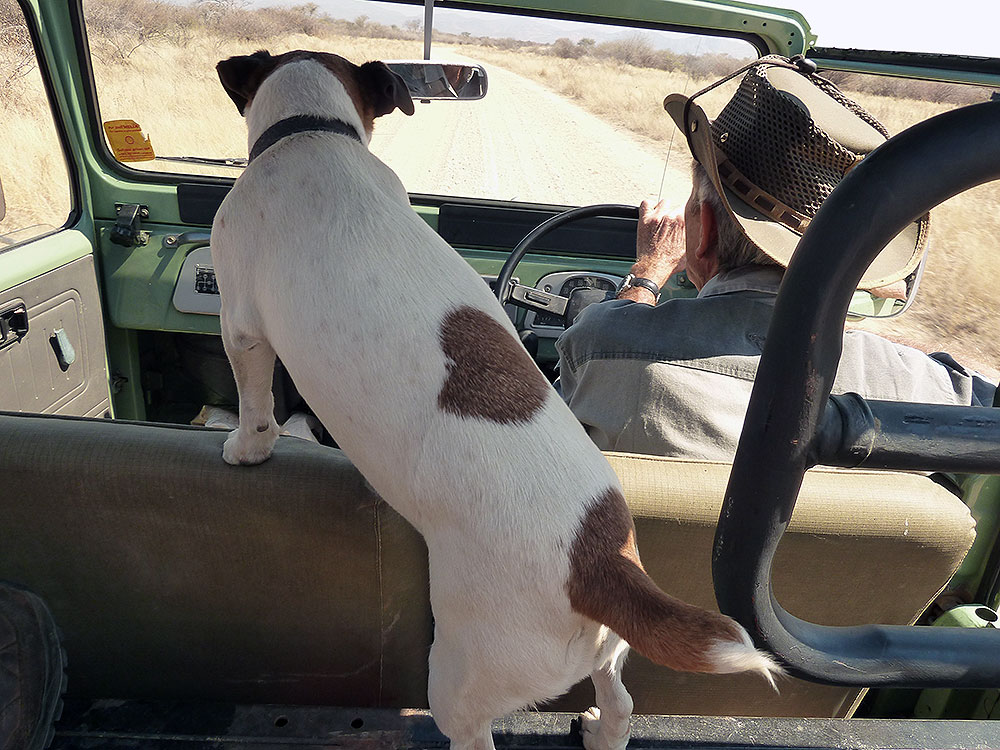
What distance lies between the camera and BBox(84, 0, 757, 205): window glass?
270cm

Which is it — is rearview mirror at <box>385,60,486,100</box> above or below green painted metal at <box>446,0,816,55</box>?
below

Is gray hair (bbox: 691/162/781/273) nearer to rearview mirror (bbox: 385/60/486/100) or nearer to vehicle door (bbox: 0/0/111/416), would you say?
rearview mirror (bbox: 385/60/486/100)

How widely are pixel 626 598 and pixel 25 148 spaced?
120 inches

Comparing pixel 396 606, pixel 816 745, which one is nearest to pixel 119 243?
pixel 396 606

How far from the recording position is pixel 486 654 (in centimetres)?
121

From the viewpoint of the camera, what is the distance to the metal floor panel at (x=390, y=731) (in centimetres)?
132

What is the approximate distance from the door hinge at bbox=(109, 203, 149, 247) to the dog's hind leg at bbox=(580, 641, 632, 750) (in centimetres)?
255

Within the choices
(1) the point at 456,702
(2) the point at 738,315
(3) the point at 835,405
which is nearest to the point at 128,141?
(2) the point at 738,315

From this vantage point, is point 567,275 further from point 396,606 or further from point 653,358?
point 396,606

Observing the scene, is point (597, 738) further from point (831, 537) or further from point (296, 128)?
point (296, 128)

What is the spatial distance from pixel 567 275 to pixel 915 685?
2.21 m

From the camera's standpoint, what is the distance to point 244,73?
1906 mm

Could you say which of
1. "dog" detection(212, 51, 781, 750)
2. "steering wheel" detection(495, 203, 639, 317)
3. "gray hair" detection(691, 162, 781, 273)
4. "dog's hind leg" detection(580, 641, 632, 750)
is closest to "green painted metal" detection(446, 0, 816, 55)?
"steering wheel" detection(495, 203, 639, 317)

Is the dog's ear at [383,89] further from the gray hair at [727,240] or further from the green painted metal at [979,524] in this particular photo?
the green painted metal at [979,524]
